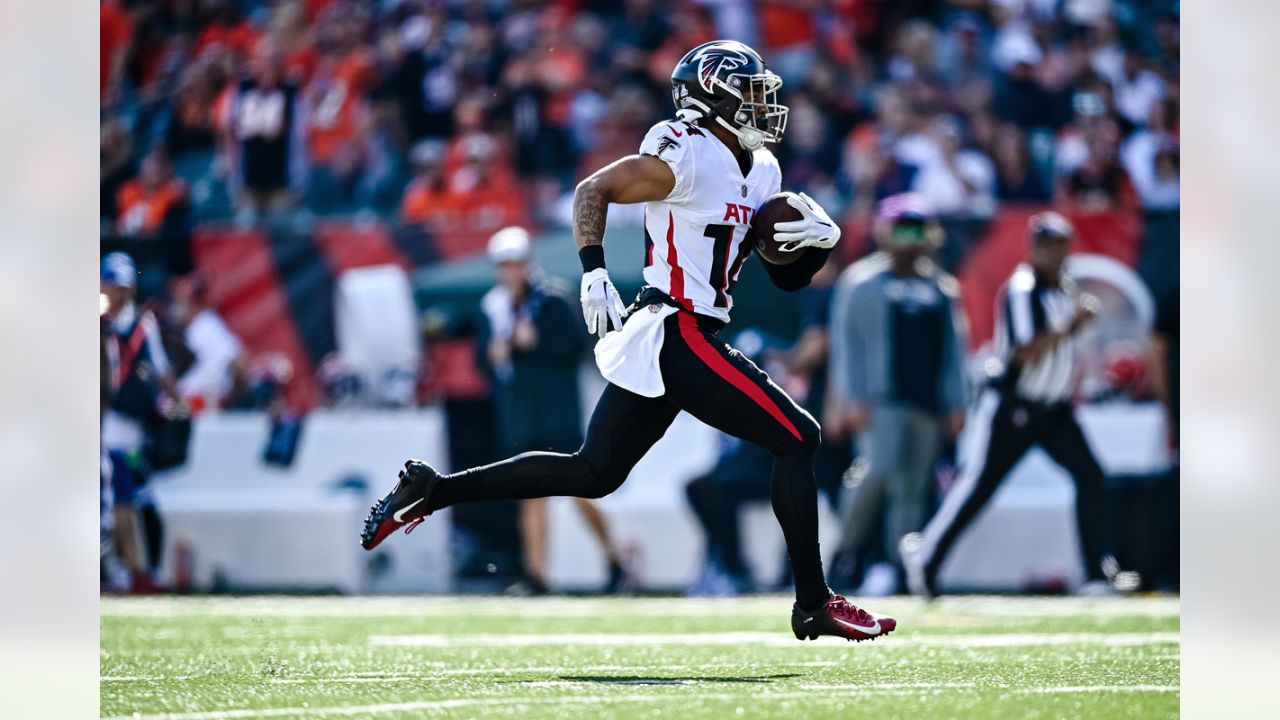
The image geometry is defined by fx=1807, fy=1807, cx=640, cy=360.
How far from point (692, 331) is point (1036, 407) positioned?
3.47m

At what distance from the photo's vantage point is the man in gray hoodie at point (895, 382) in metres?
8.57

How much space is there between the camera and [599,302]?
4984 mm

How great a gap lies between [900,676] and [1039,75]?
6.88 metres

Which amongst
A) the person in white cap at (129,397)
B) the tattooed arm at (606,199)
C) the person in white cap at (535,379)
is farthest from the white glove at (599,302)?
the person in white cap at (129,397)

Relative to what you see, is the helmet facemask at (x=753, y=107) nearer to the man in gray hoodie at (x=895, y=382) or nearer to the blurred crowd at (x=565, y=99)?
the man in gray hoodie at (x=895, y=382)

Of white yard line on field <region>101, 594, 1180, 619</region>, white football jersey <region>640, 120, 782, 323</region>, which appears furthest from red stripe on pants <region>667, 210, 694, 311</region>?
white yard line on field <region>101, 594, 1180, 619</region>

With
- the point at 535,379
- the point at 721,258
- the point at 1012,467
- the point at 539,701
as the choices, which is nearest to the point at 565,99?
the point at 535,379

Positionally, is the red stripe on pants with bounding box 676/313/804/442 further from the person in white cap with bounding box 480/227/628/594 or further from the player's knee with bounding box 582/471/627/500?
the person in white cap with bounding box 480/227/628/594

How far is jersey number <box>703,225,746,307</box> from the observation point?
17.2 ft

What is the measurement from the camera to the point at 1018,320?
27.0 feet

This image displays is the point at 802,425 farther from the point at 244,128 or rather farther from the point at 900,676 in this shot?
the point at 244,128

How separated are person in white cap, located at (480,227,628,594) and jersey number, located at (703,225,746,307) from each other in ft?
11.7
